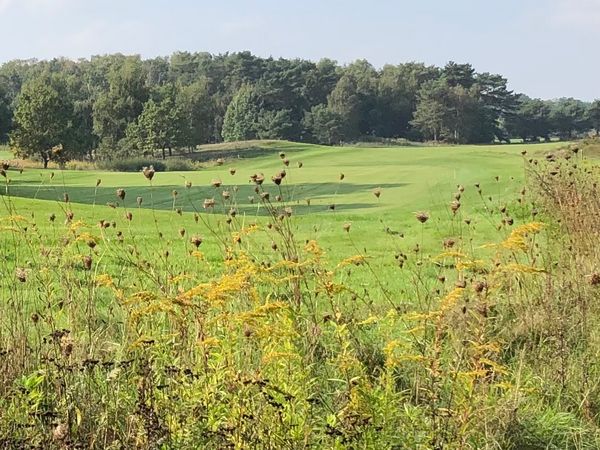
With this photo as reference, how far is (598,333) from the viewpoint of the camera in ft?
15.9

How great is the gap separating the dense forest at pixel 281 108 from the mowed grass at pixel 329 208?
27197 millimetres

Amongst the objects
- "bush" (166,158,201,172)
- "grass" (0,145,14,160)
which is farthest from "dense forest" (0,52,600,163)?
"bush" (166,158,201,172)

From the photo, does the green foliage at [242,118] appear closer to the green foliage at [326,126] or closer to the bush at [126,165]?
the green foliage at [326,126]

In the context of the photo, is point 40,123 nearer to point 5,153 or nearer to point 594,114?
point 5,153

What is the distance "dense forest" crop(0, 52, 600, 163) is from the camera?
64.5 metres

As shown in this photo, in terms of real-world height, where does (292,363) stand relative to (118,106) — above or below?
below

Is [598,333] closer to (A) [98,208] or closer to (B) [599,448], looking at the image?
(B) [599,448]

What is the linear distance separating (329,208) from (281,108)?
75.4 meters

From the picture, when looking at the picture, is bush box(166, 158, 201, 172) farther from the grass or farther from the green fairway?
the grass

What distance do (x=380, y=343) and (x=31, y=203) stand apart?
1474cm

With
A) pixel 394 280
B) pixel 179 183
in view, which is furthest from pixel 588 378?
pixel 179 183

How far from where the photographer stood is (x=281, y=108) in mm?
89938

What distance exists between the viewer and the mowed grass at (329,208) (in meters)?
9.52

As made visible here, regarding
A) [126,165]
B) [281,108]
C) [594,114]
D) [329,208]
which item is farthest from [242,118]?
[329,208]
